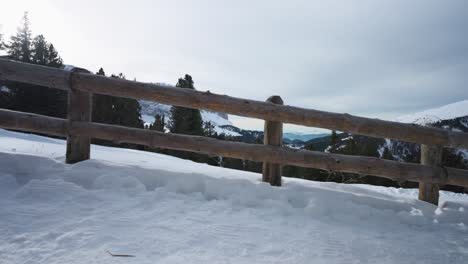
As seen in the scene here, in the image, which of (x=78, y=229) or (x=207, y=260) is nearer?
(x=207, y=260)

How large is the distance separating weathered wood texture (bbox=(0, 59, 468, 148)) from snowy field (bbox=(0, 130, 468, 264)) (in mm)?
875

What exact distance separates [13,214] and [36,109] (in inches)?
888

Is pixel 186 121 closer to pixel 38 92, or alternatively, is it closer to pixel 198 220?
pixel 38 92

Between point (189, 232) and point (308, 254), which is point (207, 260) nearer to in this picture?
point (189, 232)

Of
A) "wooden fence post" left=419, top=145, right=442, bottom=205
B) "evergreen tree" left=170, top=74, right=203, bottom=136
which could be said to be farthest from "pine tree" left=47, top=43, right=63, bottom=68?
"wooden fence post" left=419, top=145, right=442, bottom=205

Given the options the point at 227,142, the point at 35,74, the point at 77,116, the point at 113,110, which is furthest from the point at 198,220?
the point at 113,110

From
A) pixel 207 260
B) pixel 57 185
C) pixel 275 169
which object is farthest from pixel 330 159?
pixel 57 185

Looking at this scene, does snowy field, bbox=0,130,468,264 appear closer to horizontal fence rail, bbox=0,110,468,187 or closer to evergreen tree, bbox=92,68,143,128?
horizontal fence rail, bbox=0,110,468,187

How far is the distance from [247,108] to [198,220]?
66.4 inches

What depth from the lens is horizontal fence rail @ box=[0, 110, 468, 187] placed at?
3.43 m

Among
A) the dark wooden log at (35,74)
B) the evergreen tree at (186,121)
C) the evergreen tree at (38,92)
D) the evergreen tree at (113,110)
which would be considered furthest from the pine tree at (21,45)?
the dark wooden log at (35,74)

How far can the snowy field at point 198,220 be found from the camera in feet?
6.05

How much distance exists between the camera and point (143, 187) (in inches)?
116

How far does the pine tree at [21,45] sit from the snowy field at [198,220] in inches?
1135
